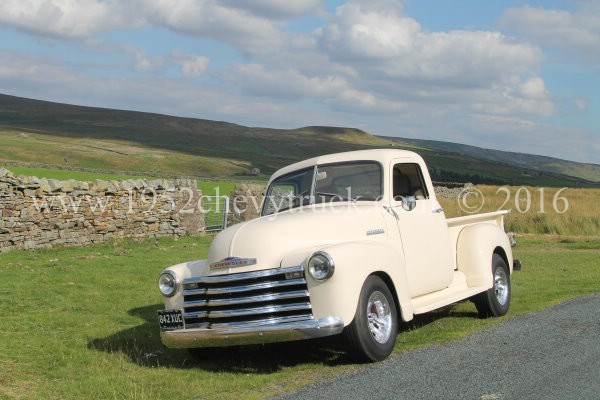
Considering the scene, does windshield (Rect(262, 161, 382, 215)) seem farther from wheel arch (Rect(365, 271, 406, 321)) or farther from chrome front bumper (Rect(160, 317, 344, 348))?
chrome front bumper (Rect(160, 317, 344, 348))

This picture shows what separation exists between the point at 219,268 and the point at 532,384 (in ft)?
10.1

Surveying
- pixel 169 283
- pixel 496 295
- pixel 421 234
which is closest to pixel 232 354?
pixel 169 283

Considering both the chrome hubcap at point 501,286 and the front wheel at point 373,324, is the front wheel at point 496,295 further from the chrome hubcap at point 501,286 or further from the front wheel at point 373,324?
the front wheel at point 373,324

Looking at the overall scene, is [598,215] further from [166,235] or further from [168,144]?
[168,144]

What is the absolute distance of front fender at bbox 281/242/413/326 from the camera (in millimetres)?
6684

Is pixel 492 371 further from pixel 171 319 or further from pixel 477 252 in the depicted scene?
pixel 477 252

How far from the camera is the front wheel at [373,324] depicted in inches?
267

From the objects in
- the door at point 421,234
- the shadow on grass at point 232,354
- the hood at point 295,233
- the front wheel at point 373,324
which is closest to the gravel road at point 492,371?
the front wheel at point 373,324

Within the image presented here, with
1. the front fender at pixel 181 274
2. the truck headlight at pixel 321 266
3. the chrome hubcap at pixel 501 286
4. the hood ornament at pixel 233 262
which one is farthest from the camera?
the chrome hubcap at pixel 501 286

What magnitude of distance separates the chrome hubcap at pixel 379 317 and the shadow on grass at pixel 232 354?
359mm

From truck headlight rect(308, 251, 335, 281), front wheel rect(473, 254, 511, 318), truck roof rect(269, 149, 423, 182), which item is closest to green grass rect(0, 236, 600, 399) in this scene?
front wheel rect(473, 254, 511, 318)

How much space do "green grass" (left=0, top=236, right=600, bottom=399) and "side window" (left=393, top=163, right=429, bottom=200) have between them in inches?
65.9

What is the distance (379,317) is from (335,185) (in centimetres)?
197

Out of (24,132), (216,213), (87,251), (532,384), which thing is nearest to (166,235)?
(87,251)
